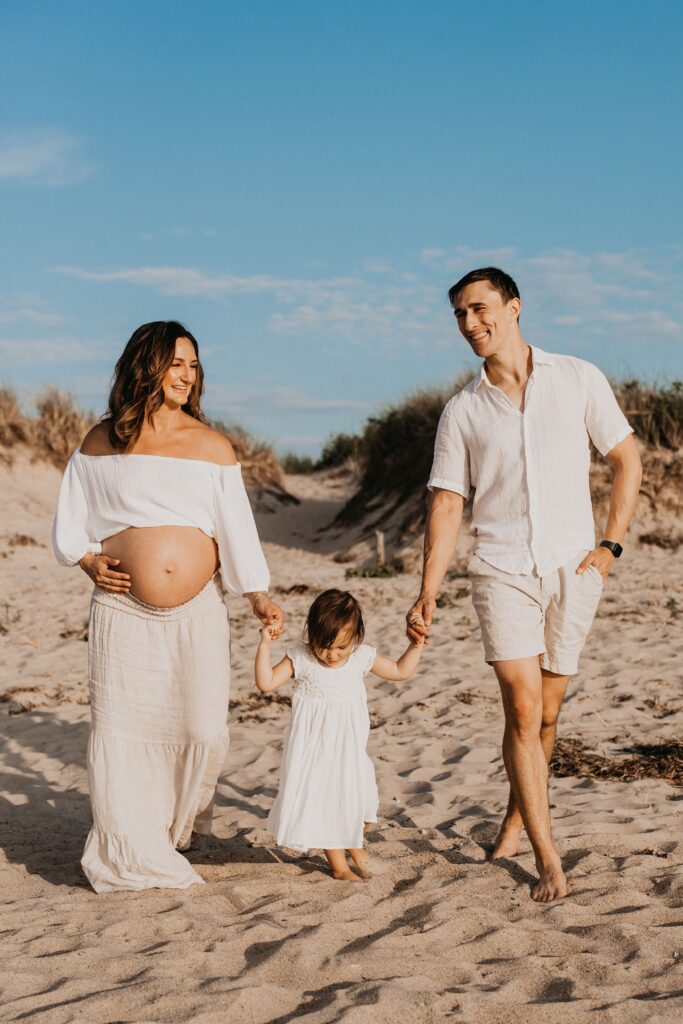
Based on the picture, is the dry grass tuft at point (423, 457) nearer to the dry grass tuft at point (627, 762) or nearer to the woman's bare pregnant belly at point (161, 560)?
the dry grass tuft at point (627, 762)

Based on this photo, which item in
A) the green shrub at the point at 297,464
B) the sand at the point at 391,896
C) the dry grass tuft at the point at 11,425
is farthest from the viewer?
the green shrub at the point at 297,464

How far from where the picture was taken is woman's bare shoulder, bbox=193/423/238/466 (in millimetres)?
4461

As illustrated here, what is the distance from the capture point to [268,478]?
24.3m

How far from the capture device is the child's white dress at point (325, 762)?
442 cm

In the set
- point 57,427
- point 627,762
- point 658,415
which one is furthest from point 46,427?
point 627,762

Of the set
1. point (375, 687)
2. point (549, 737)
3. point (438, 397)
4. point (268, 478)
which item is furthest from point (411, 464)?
point (549, 737)

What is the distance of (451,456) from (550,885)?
181 cm

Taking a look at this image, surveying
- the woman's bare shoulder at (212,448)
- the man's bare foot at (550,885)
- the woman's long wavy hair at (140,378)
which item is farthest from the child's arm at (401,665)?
the woman's long wavy hair at (140,378)

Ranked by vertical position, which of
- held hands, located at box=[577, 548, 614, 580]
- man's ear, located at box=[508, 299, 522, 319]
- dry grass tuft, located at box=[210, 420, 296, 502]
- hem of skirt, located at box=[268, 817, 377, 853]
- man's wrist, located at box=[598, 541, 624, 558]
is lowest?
hem of skirt, located at box=[268, 817, 377, 853]

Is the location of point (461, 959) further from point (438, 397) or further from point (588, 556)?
point (438, 397)

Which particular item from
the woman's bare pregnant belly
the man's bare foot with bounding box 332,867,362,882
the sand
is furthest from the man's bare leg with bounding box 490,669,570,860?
the woman's bare pregnant belly

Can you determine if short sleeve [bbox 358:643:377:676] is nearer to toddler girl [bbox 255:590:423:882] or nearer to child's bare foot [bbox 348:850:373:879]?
toddler girl [bbox 255:590:423:882]

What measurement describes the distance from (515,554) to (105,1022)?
7.45 ft

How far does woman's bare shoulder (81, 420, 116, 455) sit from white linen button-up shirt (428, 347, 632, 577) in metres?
1.55
